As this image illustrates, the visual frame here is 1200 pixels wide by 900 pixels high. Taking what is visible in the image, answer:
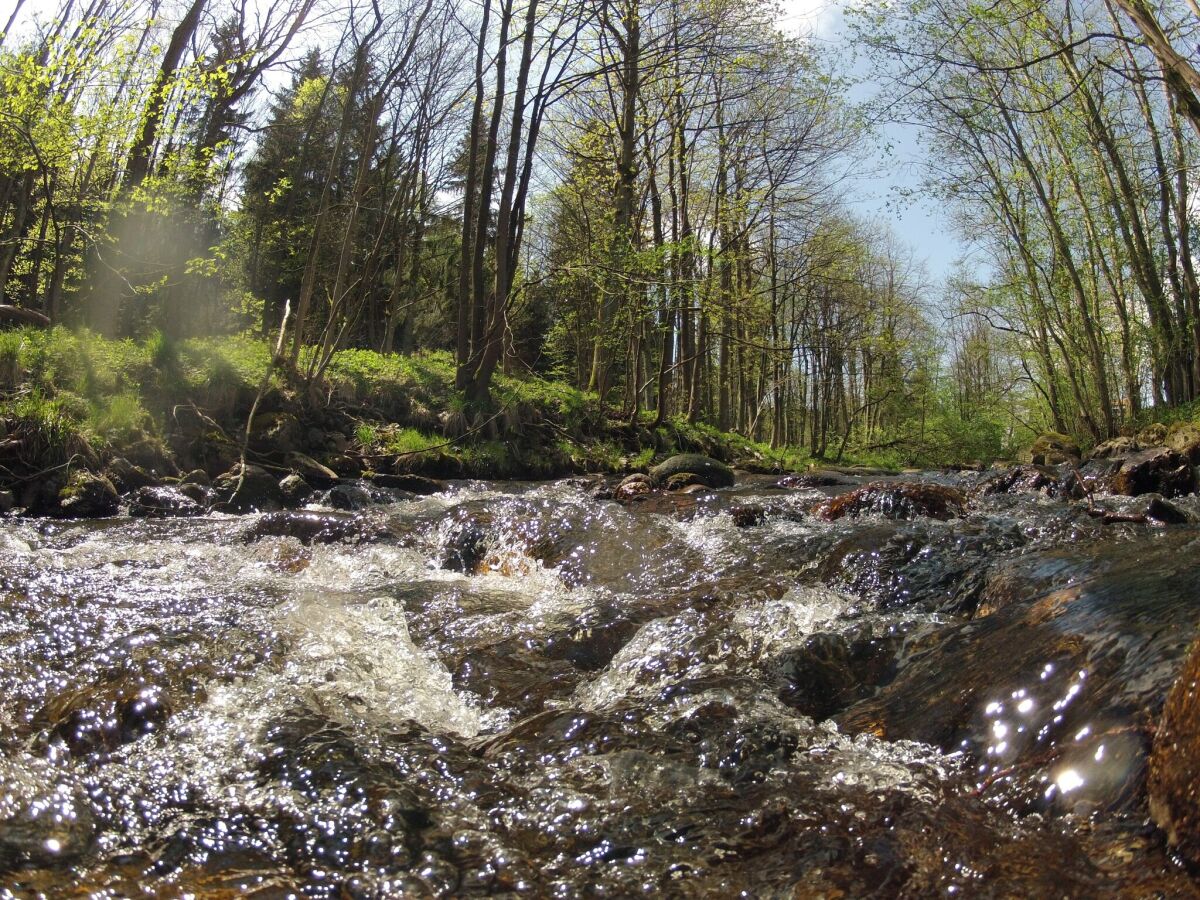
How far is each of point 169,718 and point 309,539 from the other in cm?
450

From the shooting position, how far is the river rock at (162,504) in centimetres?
842

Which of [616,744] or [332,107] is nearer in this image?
[616,744]

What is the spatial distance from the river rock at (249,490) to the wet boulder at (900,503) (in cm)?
670

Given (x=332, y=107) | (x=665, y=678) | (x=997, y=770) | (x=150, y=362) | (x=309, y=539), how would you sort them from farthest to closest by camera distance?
1. (x=332, y=107)
2. (x=150, y=362)
3. (x=309, y=539)
4. (x=665, y=678)
5. (x=997, y=770)

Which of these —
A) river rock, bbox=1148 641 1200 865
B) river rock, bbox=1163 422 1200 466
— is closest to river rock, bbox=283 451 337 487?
river rock, bbox=1148 641 1200 865

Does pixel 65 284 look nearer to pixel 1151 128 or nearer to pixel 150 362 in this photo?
pixel 150 362

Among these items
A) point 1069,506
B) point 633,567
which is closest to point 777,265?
point 1069,506

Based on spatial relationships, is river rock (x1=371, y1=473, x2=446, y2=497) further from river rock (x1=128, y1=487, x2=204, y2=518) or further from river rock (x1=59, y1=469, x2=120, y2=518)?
river rock (x1=59, y1=469, x2=120, y2=518)

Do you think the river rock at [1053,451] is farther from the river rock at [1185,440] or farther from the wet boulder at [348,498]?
the wet boulder at [348,498]

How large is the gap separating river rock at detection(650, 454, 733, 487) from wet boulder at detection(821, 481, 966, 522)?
4.09 m

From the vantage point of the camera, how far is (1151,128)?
17.9m

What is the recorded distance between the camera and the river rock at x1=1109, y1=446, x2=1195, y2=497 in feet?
30.5

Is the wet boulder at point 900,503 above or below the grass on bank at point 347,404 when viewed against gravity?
below

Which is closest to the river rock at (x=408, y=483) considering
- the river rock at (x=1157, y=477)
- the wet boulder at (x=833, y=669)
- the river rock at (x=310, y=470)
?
the river rock at (x=310, y=470)
